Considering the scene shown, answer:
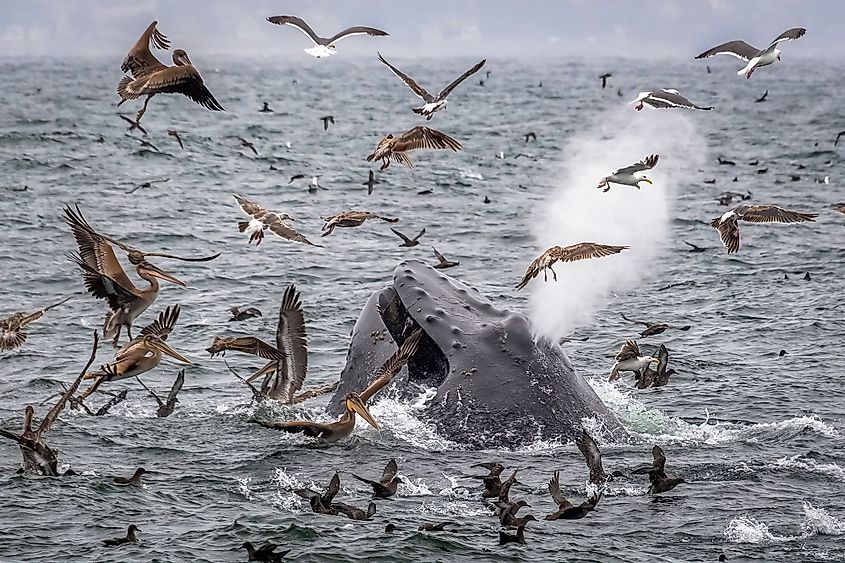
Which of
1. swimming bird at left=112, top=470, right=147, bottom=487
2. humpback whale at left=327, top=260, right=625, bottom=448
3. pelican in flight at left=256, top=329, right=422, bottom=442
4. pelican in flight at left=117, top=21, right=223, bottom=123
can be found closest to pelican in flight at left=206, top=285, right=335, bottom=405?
humpback whale at left=327, top=260, right=625, bottom=448

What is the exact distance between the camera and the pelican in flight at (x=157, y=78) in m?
12.7

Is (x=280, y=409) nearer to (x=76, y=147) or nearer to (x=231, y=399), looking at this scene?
(x=231, y=399)

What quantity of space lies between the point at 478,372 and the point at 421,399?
2.27ft

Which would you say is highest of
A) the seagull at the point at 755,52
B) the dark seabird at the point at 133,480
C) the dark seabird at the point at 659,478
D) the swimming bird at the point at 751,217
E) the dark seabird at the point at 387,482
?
the seagull at the point at 755,52

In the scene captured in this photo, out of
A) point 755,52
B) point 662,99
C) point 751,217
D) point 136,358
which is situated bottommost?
point 136,358

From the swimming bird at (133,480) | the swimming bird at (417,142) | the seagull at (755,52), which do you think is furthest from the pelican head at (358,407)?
the seagull at (755,52)

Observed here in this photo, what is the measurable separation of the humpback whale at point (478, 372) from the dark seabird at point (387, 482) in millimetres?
784

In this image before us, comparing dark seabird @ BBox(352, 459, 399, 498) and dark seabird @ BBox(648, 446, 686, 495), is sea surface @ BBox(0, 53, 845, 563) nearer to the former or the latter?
dark seabird @ BBox(648, 446, 686, 495)

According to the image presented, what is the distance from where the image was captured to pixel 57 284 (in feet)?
78.1

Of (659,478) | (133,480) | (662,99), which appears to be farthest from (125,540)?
(662,99)

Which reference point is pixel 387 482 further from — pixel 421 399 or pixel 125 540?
pixel 125 540

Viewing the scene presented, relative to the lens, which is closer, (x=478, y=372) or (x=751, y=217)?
(x=478, y=372)

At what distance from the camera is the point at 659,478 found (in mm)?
11742

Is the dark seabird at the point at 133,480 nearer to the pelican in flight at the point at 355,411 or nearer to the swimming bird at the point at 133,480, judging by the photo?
the swimming bird at the point at 133,480
